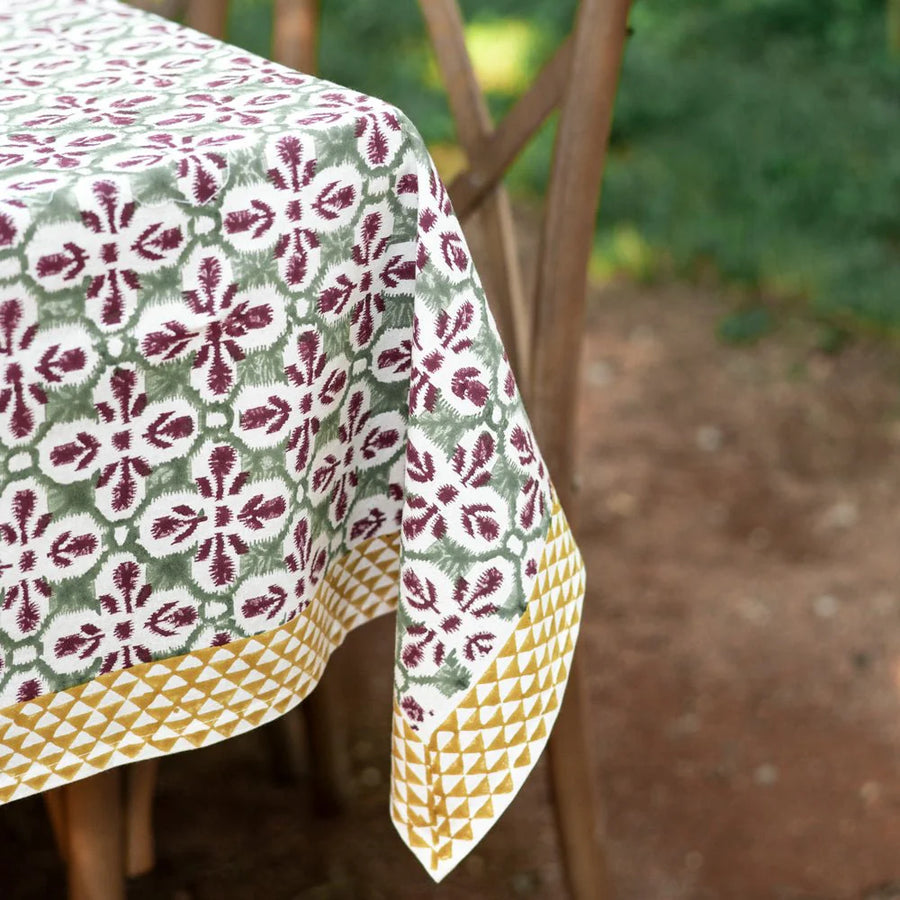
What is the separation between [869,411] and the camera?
2.33 m

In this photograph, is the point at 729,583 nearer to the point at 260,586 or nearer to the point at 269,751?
the point at 269,751

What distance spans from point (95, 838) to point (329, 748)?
0.51 metres

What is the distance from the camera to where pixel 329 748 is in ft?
4.68

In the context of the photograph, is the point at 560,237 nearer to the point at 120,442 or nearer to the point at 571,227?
the point at 571,227

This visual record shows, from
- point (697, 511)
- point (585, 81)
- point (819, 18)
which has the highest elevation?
point (585, 81)

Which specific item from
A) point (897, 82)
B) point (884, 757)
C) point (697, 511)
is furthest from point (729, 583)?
point (897, 82)

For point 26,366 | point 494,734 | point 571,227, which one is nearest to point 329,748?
point 494,734

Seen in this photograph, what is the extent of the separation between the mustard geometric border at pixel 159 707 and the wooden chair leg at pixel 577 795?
307 mm

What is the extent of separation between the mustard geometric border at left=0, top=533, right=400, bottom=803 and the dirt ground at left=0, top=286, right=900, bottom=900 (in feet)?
1.40

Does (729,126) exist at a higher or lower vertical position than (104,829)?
lower

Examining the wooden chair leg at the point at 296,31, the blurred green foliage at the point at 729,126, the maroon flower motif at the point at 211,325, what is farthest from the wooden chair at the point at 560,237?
the blurred green foliage at the point at 729,126

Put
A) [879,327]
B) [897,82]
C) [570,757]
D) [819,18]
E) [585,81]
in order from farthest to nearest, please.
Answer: [819,18]
[897,82]
[879,327]
[570,757]
[585,81]

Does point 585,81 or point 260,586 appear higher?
point 585,81

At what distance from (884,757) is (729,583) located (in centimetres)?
40
